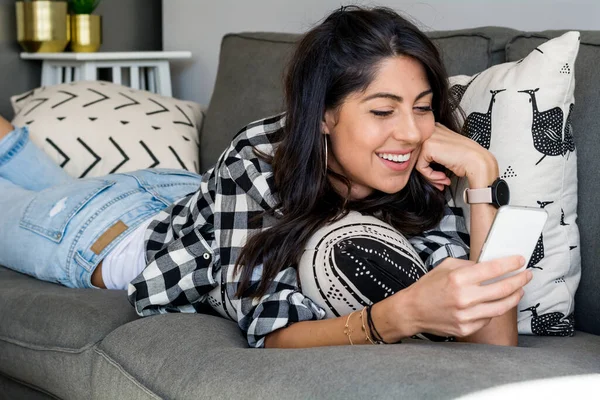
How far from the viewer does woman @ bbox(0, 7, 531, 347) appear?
135cm

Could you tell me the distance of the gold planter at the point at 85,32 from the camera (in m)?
3.19

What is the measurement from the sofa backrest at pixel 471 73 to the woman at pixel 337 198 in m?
0.20

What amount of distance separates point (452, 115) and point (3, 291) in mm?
982

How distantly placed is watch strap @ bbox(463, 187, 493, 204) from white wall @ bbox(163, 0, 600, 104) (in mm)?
561

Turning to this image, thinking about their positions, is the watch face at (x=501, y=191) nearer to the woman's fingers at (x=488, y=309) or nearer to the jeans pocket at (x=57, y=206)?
the woman's fingers at (x=488, y=309)

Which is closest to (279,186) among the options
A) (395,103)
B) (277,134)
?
(277,134)

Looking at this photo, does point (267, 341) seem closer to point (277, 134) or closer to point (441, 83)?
point (277, 134)

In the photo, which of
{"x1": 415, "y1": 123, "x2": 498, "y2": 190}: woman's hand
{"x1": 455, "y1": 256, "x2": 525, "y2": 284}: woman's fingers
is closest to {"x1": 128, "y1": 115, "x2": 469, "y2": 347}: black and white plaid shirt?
{"x1": 415, "y1": 123, "x2": 498, "y2": 190}: woman's hand

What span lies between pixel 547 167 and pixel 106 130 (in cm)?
128

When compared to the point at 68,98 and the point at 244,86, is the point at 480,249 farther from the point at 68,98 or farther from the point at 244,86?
the point at 68,98

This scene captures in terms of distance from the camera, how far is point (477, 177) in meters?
1.47

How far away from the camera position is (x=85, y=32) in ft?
10.5

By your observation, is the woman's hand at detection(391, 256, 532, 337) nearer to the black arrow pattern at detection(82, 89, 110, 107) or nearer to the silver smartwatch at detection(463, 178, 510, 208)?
the silver smartwatch at detection(463, 178, 510, 208)

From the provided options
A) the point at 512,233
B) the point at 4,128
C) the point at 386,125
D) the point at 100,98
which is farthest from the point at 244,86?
the point at 512,233
